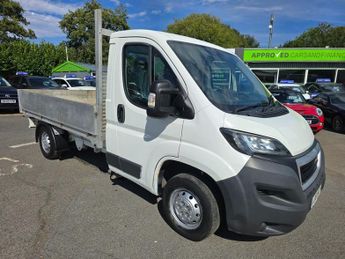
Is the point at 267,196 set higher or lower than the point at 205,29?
lower

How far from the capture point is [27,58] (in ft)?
86.2

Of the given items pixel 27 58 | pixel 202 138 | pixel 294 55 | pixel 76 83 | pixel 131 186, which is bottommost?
pixel 131 186

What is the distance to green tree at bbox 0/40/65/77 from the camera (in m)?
25.0

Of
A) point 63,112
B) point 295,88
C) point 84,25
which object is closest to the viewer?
point 63,112

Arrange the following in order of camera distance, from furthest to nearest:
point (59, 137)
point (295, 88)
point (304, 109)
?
point (295, 88) → point (304, 109) → point (59, 137)

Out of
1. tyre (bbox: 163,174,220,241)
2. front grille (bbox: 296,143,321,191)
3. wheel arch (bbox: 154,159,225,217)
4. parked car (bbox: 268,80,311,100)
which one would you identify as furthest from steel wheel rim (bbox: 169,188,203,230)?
parked car (bbox: 268,80,311,100)

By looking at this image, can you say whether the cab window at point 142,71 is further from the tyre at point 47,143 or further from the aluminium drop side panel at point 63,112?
the tyre at point 47,143

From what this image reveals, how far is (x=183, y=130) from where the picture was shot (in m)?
3.01

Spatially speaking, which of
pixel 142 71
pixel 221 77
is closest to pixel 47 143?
pixel 142 71

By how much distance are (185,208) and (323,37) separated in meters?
63.1

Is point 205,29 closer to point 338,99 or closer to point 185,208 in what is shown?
point 338,99

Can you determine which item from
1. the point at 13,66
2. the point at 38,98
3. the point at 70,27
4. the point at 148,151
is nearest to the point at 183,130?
the point at 148,151

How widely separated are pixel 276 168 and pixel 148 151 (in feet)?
4.83

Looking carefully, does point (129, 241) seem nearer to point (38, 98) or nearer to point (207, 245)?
point (207, 245)
